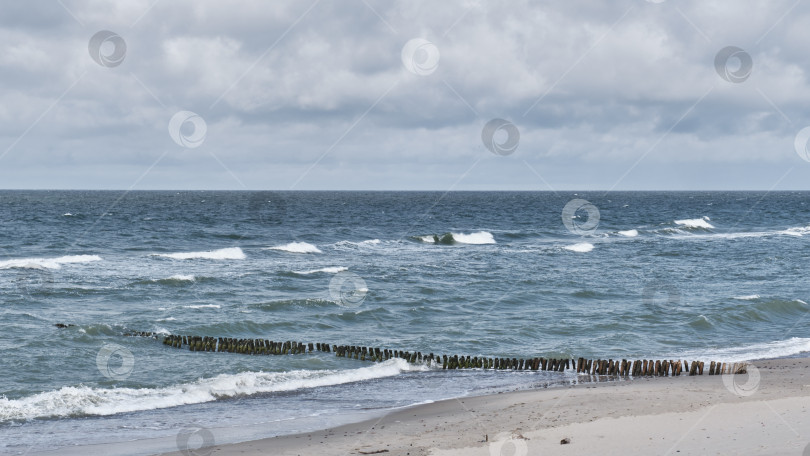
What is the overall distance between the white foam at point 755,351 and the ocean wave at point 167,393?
952 cm

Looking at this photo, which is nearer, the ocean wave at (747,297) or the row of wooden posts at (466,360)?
the row of wooden posts at (466,360)

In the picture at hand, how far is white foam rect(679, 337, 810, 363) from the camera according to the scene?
23391 mm

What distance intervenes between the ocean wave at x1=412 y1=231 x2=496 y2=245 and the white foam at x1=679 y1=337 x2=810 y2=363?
1699 inches

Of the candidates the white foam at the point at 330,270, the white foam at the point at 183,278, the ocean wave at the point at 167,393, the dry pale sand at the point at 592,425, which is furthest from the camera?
the white foam at the point at 330,270

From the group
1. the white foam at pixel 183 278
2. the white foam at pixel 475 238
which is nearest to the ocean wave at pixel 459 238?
the white foam at pixel 475 238

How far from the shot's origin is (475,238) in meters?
72.2

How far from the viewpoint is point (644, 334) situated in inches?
1091

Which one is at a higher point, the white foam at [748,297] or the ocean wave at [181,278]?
the ocean wave at [181,278]

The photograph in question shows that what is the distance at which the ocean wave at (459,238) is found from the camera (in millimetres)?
69375

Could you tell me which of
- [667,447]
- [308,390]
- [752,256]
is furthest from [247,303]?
[752,256]

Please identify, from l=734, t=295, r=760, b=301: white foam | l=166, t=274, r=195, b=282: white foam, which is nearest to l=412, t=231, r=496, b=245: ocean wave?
l=166, t=274, r=195, b=282: white foam

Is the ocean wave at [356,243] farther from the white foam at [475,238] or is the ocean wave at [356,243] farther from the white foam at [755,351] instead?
the white foam at [755,351]

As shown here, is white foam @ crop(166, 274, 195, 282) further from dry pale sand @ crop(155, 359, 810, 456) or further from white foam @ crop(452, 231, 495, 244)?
white foam @ crop(452, 231, 495, 244)

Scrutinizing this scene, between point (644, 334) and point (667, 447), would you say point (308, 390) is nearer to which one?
point (667, 447)
